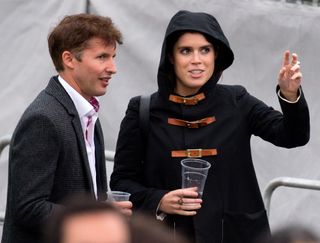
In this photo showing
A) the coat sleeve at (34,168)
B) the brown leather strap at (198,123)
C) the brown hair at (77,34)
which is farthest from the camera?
the brown leather strap at (198,123)

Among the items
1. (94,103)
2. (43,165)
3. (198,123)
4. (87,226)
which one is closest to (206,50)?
(198,123)

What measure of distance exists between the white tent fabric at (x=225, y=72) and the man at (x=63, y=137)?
262 centimetres

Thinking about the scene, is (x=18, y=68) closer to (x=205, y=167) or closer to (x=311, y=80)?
(x=311, y=80)

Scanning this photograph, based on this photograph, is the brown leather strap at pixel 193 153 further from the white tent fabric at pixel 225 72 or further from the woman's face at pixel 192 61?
the white tent fabric at pixel 225 72

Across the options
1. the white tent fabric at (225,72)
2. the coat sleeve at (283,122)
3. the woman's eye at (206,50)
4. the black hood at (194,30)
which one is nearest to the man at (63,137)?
the black hood at (194,30)

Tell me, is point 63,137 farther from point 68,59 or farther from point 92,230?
point 92,230

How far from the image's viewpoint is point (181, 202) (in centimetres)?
472

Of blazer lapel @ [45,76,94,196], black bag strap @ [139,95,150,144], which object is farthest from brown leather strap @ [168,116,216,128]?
blazer lapel @ [45,76,94,196]

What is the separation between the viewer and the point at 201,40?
4957 mm

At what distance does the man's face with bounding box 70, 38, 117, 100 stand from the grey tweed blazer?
0.33 ft

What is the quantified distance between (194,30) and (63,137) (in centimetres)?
85

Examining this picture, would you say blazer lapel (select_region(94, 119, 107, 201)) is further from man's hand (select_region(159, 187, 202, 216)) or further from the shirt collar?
man's hand (select_region(159, 187, 202, 216))

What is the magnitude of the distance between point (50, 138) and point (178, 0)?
123 inches

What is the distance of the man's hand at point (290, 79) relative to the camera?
4.70m
